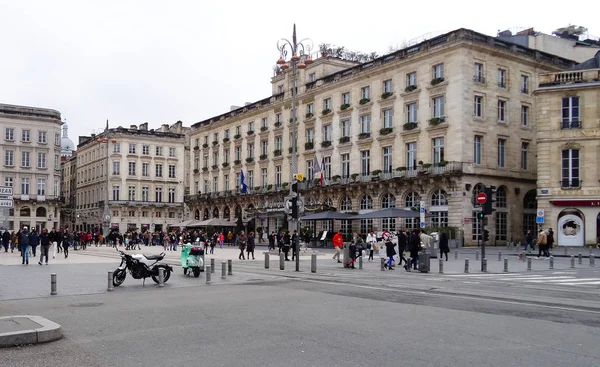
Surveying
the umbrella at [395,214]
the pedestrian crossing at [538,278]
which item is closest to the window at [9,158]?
the umbrella at [395,214]

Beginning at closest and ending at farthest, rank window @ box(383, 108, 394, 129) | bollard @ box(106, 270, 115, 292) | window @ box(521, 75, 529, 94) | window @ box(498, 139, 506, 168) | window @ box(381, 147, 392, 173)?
bollard @ box(106, 270, 115, 292) < window @ box(498, 139, 506, 168) < window @ box(521, 75, 529, 94) < window @ box(381, 147, 392, 173) < window @ box(383, 108, 394, 129)

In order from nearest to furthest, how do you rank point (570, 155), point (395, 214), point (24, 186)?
1. point (570, 155)
2. point (395, 214)
3. point (24, 186)

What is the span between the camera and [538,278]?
21.0 m

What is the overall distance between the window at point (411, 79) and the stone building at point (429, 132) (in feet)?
0.43

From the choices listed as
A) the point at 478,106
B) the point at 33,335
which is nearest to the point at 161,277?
the point at 33,335

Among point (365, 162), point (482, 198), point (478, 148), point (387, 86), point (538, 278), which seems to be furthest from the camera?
point (365, 162)

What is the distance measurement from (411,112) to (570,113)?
1307 cm

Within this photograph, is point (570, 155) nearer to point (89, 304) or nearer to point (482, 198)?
point (482, 198)

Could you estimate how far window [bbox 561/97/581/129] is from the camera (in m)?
42.6

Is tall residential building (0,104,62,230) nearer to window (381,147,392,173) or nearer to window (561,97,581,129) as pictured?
window (381,147,392,173)

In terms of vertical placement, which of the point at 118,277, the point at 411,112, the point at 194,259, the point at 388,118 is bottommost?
the point at 118,277

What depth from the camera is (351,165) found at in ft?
191

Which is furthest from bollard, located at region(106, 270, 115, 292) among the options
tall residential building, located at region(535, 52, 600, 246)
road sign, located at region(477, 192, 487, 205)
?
tall residential building, located at region(535, 52, 600, 246)

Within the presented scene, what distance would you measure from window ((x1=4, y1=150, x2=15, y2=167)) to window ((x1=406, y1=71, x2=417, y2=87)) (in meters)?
56.8
